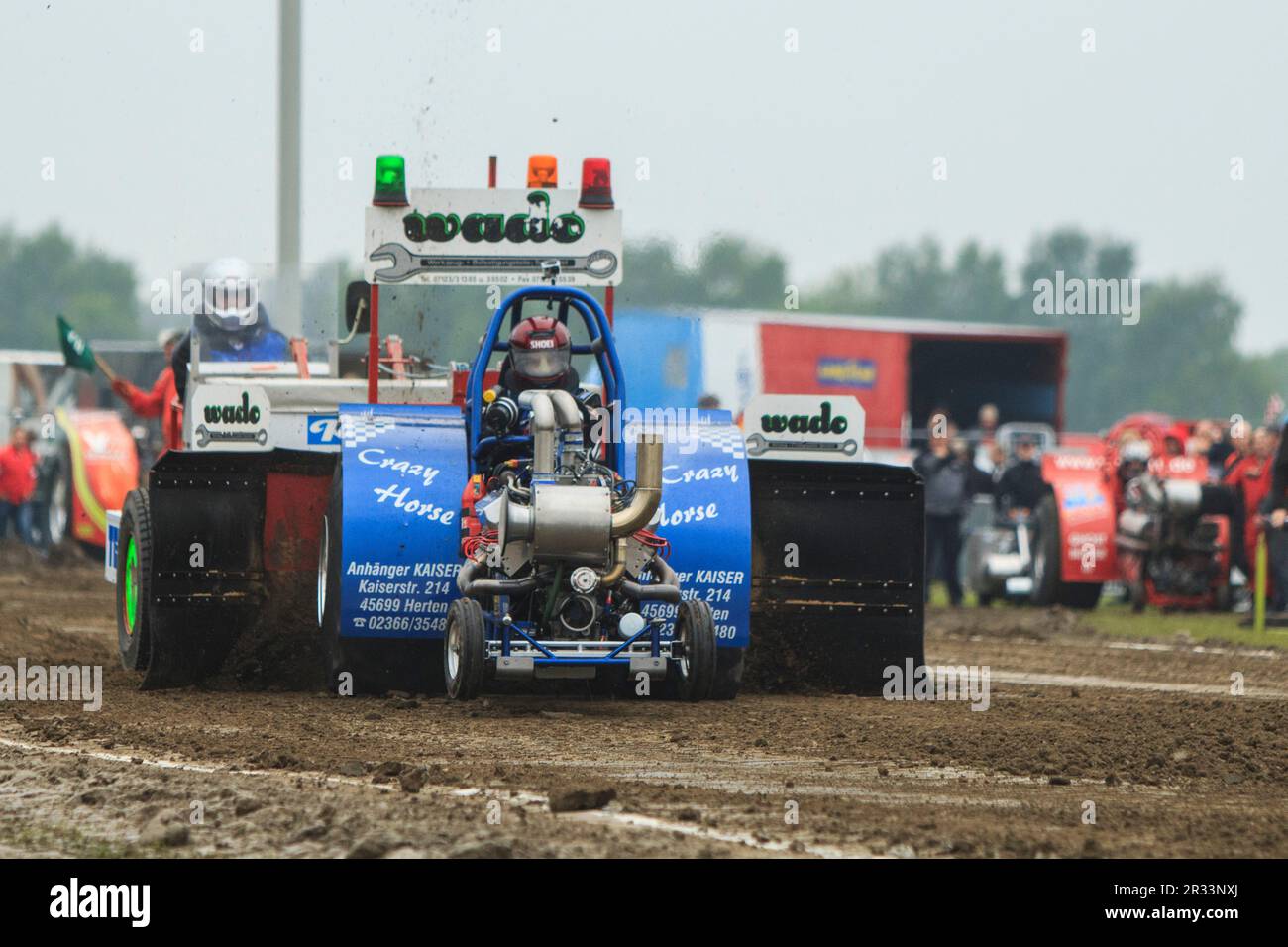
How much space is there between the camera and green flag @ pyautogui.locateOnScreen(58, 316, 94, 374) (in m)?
15.4

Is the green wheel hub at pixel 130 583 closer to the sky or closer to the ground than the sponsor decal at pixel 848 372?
closer to the ground

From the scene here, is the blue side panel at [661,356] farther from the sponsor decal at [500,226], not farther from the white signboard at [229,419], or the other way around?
the white signboard at [229,419]

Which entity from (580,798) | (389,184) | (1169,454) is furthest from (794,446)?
(1169,454)

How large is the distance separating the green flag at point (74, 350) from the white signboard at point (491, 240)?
481cm

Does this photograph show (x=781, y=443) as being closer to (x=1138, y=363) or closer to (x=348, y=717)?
(x=348, y=717)

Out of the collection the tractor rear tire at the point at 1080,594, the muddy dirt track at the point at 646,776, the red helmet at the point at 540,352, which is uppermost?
the red helmet at the point at 540,352

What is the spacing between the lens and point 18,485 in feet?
82.4

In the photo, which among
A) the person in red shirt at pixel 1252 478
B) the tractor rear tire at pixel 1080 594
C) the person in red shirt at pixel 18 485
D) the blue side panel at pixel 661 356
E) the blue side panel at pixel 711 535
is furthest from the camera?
the blue side panel at pixel 661 356

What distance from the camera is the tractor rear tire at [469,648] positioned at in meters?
9.46

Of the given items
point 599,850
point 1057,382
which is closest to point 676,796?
point 599,850

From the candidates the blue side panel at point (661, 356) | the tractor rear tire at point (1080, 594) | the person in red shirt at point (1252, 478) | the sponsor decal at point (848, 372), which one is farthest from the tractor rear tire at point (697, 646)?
the sponsor decal at point (848, 372)

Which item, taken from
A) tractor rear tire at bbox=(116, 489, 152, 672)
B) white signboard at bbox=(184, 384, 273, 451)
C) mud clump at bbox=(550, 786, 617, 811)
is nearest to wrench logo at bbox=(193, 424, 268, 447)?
white signboard at bbox=(184, 384, 273, 451)

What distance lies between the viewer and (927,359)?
3356 centimetres

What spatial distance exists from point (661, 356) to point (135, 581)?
21263 millimetres
